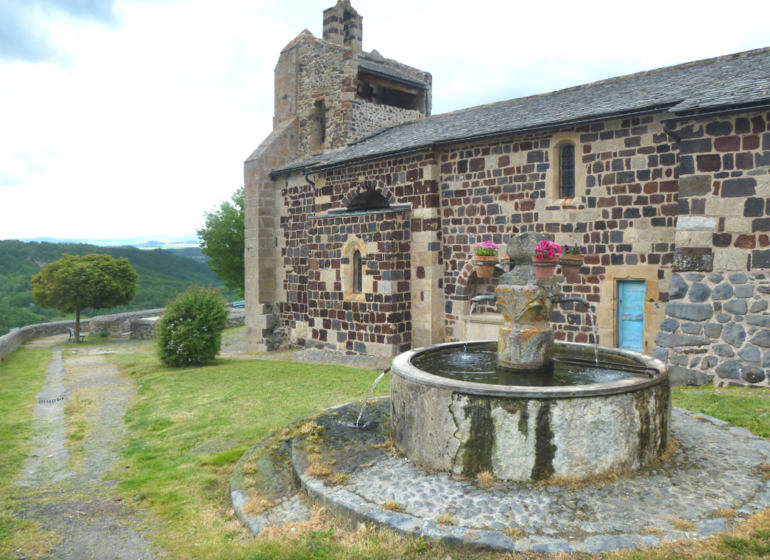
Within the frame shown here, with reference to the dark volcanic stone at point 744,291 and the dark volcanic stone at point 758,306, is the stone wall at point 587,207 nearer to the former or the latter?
the dark volcanic stone at point 744,291

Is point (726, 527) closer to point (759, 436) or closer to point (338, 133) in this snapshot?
point (759, 436)

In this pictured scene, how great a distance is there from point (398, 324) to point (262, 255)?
→ 6.93m

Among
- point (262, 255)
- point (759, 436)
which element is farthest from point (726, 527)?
point (262, 255)

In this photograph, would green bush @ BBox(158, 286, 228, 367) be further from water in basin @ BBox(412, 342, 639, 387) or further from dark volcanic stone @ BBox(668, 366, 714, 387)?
dark volcanic stone @ BBox(668, 366, 714, 387)

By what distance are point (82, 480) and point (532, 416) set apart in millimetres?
5141

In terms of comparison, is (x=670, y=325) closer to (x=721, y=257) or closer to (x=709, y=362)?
(x=709, y=362)

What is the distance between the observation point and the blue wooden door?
10914mm

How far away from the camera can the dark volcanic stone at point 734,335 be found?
855cm

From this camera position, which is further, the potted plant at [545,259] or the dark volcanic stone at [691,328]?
the dark volcanic stone at [691,328]

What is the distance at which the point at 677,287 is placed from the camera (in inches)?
356

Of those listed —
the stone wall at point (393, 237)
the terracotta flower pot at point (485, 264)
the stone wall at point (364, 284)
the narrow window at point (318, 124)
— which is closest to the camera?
the terracotta flower pot at point (485, 264)

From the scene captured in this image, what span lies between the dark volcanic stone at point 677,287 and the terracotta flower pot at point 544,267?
13.8ft

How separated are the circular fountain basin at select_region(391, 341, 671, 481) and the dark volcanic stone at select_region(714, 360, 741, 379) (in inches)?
158

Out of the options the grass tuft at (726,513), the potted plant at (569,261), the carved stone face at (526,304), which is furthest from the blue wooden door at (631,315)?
the grass tuft at (726,513)
